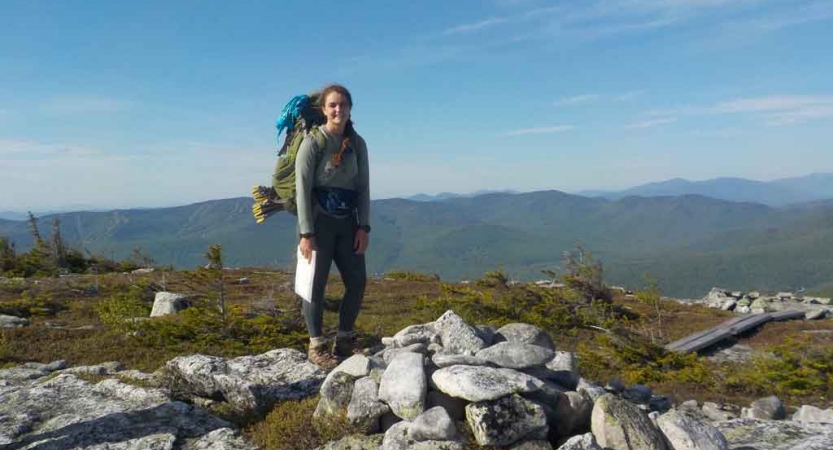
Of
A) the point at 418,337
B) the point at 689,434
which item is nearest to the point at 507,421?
the point at 689,434

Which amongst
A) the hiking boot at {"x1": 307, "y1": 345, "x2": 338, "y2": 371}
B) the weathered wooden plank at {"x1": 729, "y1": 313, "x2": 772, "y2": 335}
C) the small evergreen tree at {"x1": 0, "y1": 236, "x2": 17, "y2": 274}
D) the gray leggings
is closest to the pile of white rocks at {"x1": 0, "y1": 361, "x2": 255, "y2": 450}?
the hiking boot at {"x1": 307, "y1": 345, "x2": 338, "y2": 371}

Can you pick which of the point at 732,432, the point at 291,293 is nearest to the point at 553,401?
the point at 732,432

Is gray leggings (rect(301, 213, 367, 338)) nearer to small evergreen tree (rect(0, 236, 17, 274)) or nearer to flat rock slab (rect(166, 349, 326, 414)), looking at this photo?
flat rock slab (rect(166, 349, 326, 414))

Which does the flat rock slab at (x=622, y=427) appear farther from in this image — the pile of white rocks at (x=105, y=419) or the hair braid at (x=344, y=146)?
the hair braid at (x=344, y=146)

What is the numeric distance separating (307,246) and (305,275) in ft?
1.31

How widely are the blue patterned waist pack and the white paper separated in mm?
565

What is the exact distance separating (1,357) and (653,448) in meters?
11.4

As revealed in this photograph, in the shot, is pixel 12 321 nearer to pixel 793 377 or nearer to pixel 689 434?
pixel 689 434

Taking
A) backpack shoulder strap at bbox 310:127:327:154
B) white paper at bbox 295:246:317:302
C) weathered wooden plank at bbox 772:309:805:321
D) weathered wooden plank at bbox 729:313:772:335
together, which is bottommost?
weathered wooden plank at bbox 772:309:805:321

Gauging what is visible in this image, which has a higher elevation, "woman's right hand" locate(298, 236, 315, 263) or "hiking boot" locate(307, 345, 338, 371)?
"woman's right hand" locate(298, 236, 315, 263)

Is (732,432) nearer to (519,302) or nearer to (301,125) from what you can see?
(301,125)

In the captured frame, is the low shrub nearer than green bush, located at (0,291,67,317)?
Yes

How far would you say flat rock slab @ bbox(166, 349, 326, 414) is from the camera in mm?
6113

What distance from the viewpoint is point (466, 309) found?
15016 mm
